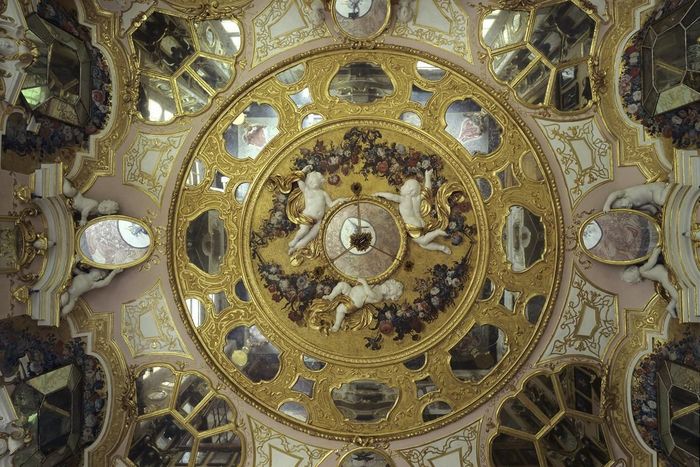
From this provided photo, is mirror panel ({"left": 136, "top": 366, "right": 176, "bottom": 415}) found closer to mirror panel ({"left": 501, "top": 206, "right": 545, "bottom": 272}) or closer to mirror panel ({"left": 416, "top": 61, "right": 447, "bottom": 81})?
mirror panel ({"left": 501, "top": 206, "right": 545, "bottom": 272})

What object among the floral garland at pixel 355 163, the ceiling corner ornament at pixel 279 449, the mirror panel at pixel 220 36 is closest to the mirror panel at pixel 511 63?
the floral garland at pixel 355 163

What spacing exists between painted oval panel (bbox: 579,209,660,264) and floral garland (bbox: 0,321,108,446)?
8.59 metres

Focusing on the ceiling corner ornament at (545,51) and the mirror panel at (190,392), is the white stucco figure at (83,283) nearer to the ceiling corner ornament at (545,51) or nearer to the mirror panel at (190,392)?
the mirror panel at (190,392)

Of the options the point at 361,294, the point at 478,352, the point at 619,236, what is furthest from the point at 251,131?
the point at 619,236

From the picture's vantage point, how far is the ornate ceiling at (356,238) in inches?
411

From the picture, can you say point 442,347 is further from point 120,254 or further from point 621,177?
point 120,254

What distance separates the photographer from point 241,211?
1119 centimetres

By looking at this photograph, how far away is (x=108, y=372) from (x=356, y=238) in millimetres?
4892

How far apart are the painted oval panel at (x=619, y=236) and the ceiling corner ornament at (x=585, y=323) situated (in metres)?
0.62

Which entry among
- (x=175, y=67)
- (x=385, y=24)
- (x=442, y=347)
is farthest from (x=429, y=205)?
(x=175, y=67)

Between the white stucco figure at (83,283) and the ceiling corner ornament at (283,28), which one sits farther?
A: the ceiling corner ornament at (283,28)

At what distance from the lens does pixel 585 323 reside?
10766 mm

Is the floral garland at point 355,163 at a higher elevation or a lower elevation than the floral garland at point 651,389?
higher

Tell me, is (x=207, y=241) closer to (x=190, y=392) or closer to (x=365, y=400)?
(x=190, y=392)
